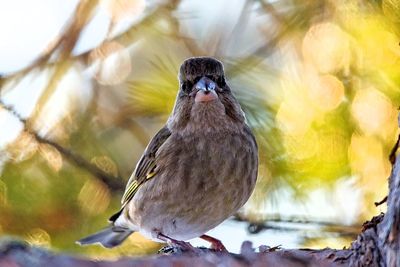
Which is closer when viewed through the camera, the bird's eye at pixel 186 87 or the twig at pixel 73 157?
the twig at pixel 73 157

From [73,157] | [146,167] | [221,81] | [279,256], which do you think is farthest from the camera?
[146,167]

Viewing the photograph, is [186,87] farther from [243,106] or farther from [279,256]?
[279,256]

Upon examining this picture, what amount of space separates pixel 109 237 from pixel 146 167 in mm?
333

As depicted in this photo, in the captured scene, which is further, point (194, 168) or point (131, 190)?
point (131, 190)

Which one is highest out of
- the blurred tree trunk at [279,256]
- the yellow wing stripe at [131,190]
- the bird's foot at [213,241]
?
the blurred tree trunk at [279,256]

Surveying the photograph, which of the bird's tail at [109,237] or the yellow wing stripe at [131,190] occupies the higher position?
the yellow wing stripe at [131,190]

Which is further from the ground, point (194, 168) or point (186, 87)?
point (186, 87)

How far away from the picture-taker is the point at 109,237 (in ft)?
10.2

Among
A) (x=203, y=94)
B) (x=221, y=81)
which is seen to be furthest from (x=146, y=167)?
(x=221, y=81)

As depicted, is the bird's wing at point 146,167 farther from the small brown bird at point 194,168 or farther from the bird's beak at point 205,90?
the bird's beak at point 205,90

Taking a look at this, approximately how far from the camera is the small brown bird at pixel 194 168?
2.80 metres

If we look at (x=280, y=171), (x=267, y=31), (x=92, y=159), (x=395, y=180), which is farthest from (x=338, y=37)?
(x=395, y=180)

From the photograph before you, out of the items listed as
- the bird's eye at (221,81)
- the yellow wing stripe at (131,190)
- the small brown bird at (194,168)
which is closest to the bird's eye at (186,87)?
the small brown bird at (194,168)

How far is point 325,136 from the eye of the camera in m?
2.64
